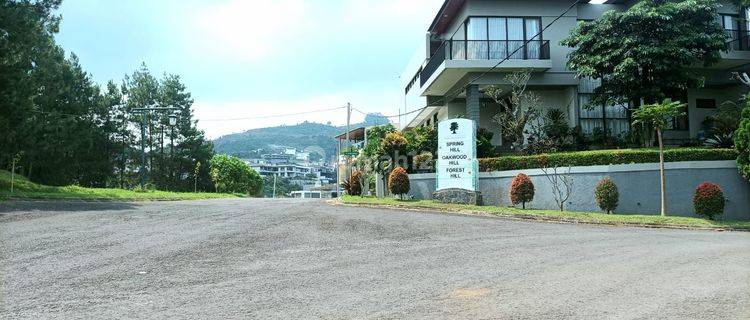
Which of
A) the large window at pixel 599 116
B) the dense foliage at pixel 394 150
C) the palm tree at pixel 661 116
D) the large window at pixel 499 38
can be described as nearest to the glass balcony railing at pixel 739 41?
the large window at pixel 599 116

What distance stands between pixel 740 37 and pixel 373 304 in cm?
2789

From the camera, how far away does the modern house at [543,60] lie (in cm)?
2620

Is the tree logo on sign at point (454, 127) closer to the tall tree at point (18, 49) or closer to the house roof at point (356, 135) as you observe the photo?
the tall tree at point (18, 49)

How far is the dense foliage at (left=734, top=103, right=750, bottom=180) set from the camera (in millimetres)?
18766

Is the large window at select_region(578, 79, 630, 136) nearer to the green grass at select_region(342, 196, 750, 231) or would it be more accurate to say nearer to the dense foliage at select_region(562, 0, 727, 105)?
the dense foliage at select_region(562, 0, 727, 105)

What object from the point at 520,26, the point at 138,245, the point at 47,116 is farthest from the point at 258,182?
the point at 138,245

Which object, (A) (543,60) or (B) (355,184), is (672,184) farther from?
(B) (355,184)

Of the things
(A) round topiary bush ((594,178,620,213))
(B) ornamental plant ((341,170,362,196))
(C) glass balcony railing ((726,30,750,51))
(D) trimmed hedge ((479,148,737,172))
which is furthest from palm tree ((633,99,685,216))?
(B) ornamental plant ((341,170,362,196))

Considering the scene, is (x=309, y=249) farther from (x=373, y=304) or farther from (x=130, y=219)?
(x=130, y=219)

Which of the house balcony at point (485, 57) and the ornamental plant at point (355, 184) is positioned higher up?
the house balcony at point (485, 57)

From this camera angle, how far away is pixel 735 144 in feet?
63.6

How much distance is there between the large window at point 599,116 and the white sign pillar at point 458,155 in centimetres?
876

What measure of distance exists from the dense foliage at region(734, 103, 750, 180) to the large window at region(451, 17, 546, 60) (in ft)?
31.0

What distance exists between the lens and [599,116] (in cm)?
2769
